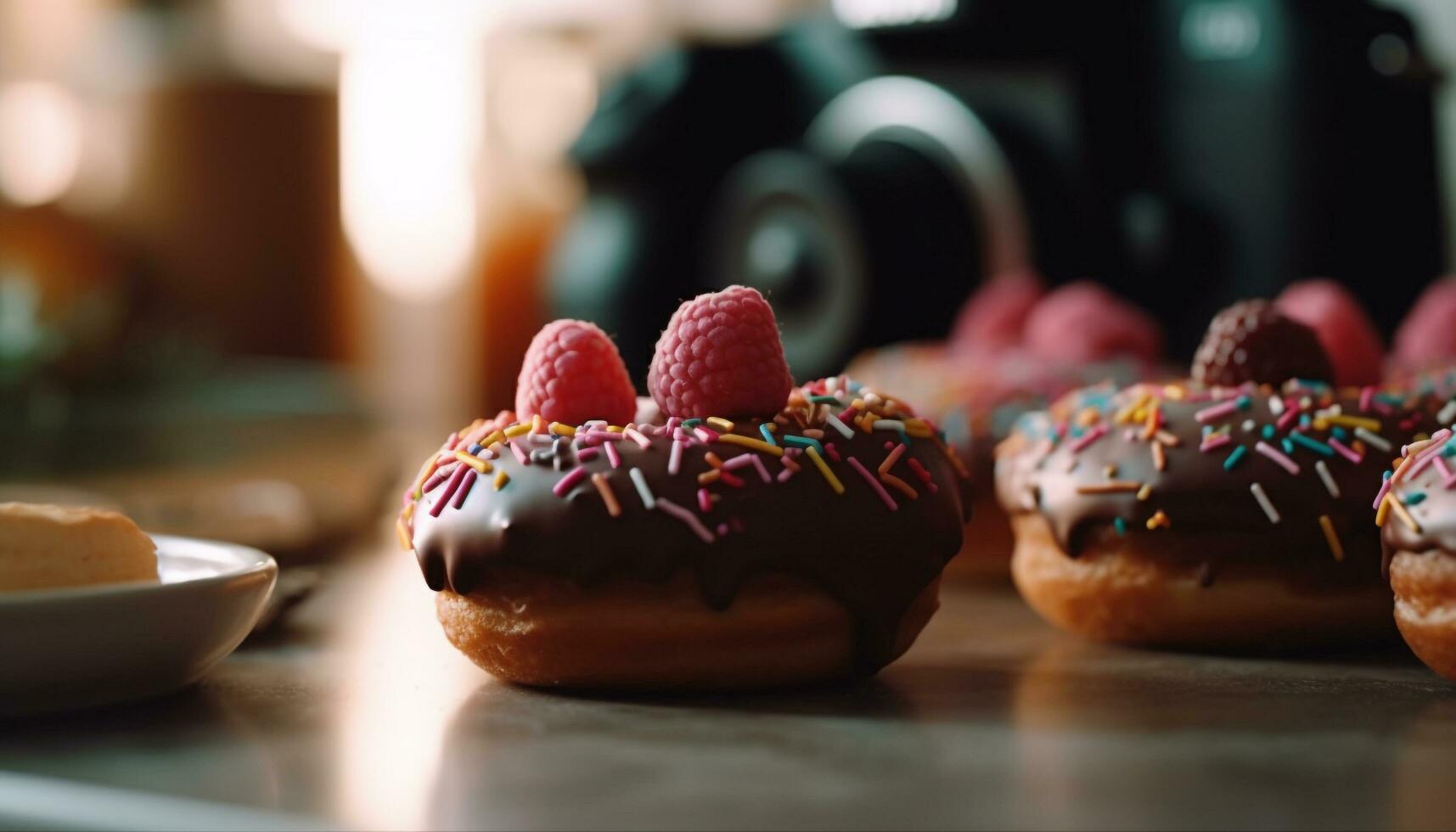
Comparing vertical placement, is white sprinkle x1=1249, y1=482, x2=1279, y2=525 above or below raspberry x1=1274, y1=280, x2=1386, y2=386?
below

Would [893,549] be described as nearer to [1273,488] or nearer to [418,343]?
[1273,488]

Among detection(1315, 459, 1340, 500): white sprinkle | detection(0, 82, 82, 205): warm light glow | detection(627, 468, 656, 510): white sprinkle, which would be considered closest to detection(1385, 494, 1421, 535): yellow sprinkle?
detection(1315, 459, 1340, 500): white sprinkle

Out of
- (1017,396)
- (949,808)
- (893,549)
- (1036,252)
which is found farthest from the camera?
(1036,252)

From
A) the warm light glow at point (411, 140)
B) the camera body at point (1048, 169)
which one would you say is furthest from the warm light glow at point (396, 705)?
the warm light glow at point (411, 140)

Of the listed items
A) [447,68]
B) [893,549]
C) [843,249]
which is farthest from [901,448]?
[447,68]

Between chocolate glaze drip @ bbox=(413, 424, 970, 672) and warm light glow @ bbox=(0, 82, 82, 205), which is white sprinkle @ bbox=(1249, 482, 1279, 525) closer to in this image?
chocolate glaze drip @ bbox=(413, 424, 970, 672)

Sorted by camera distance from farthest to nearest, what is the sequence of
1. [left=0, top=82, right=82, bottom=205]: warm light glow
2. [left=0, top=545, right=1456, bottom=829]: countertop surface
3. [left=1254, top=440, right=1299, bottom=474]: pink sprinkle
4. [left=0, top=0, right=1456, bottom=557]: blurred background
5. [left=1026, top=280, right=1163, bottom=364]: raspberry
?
[left=0, top=82, right=82, bottom=205]: warm light glow < [left=0, top=0, right=1456, bottom=557]: blurred background < [left=1026, top=280, right=1163, bottom=364]: raspberry < [left=1254, top=440, right=1299, bottom=474]: pink sprinkle < [left=0, top=545, right=1456, bottom=829]: countertop surface

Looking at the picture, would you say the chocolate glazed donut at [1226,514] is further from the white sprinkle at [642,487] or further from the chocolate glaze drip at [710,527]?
the white sprinkle at [642,487]

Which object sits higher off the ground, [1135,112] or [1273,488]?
[1135,112]
